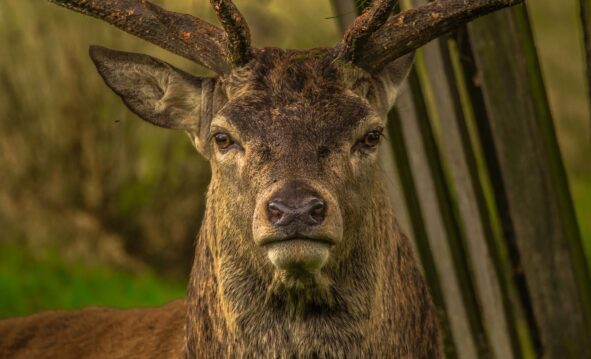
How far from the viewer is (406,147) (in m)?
7.14

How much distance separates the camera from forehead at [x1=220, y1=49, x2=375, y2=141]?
503 cm

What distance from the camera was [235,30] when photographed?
5223 mm

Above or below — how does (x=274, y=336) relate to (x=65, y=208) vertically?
below

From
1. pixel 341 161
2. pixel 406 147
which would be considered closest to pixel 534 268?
pixel 406 147

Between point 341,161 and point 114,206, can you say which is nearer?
point 341,161

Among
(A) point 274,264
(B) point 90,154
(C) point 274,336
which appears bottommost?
(C) point 274,336

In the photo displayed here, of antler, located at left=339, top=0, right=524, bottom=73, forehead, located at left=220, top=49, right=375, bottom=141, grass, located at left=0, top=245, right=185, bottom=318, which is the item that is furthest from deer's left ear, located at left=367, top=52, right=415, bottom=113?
grass, located at left=0, top=245, right=185, bottom=318

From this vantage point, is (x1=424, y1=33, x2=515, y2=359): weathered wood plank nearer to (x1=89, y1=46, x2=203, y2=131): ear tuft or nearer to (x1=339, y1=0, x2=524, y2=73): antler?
(x1=339, y1=0, x2=524, y2=73): antler

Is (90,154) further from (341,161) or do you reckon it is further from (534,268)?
(341,161)

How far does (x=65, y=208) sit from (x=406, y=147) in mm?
6999

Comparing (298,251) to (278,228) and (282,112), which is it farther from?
(282,112)

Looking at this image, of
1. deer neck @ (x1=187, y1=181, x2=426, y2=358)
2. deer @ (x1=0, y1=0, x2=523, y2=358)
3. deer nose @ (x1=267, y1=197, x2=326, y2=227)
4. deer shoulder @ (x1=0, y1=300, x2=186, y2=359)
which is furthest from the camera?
Answer: deer shoulder @ (x1=0, y1=300, x2=186, y2=359)

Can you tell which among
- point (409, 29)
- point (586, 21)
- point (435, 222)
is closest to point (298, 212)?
point (409, 29)

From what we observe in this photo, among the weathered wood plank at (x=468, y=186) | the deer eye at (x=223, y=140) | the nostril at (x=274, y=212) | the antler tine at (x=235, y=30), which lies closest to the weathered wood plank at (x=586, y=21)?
the weathered wood plank at (x=468, y=186)
